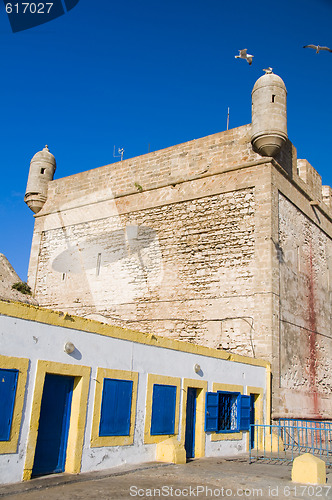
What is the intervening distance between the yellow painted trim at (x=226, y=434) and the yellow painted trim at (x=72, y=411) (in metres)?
3.84

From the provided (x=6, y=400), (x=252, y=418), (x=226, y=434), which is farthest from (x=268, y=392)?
(x=6, y=400)

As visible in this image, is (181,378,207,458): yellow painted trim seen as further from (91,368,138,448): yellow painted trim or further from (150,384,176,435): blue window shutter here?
(91,368,138,448): yellow painted trim

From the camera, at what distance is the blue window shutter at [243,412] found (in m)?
11.0

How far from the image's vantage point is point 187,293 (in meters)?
14.3

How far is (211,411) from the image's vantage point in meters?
10.2

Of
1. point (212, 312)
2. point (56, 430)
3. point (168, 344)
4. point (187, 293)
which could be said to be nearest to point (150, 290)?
point (187, 293)

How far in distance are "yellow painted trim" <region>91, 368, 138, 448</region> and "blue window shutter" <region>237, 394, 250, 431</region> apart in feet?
11.5

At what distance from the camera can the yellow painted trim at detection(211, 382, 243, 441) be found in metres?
10.4

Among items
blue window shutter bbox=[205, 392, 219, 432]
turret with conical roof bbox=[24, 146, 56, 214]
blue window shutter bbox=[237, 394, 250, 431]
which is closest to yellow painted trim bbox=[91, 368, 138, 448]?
blue window shutter bbox=[205, 392, 219, 432]

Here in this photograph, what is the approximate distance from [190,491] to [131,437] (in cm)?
213

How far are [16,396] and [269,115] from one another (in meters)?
10.6

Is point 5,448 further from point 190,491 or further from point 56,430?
point 190,491

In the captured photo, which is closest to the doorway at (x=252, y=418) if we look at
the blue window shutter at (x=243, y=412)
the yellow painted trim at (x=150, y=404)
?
the blue window shutter at (x=243, y=412)

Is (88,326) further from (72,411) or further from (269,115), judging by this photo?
(269,115)
